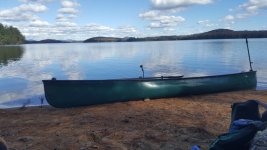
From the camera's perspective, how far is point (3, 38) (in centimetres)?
15262

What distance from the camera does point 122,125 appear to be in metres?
9.65

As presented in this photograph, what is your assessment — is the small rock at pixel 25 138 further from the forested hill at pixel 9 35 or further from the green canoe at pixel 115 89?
the forested hill at pixel 9 35

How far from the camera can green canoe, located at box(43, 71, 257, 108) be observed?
12578 mm

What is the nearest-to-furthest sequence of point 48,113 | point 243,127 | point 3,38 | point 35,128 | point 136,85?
point 243,127
point 35,128
point 48,113
point 136,85
point 3,38

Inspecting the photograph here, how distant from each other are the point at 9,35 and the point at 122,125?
16485 cm

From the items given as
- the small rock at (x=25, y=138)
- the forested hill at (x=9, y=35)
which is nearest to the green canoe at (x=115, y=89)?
the small rock at (x=25, y=138)

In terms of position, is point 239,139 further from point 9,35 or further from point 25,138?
point 9,35

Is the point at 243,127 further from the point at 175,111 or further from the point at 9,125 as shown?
the point at 9,125

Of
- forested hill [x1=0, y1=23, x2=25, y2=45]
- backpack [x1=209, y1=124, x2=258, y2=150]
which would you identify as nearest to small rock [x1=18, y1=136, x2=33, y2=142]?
backpack [x1=209, y1=124, x2=258, y2=150]

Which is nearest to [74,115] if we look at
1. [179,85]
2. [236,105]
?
[179,85]

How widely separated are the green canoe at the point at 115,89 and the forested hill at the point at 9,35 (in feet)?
492

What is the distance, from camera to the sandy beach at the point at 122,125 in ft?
26.0

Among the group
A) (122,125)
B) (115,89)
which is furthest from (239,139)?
(115,89)

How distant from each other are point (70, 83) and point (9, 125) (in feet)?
9.66
